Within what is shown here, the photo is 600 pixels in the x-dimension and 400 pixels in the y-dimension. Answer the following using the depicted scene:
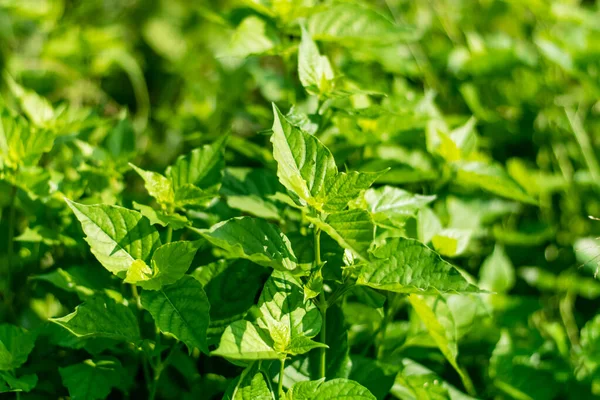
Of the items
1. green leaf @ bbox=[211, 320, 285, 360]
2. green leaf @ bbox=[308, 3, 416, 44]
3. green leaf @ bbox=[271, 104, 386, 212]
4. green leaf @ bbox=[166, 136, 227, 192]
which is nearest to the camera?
green leaf @ bbox=[211, 320, 285, 360]

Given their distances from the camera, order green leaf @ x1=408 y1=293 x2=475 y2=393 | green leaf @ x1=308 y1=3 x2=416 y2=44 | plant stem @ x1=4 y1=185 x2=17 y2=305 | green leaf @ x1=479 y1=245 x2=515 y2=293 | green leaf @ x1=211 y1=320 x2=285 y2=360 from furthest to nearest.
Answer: green leaf @ x1=479 y1=245 x2=515 y2=293 → green leaf @ x1=308 y1=3 x2=416 y2=44 → plant stem @ x1=4 y1=185 x2=17 y2=305 → green leaf @ x1=408 y1=293 x2=475 y2=393 → green leaf @ x1=211 y1=320 x2=285 y2=360

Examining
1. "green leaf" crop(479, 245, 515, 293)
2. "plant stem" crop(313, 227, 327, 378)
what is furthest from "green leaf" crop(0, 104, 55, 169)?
"green leaf" crop(479, 245, 515, 293)

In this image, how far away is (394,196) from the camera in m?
1.28

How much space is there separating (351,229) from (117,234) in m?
0.40

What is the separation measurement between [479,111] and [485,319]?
0.75 metres

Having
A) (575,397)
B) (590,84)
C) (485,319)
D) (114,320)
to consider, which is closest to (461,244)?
(485,319)

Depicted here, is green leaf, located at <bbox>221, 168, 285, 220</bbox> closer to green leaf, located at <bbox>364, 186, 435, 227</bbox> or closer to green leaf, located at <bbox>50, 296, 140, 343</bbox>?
green leaf, located at <bbox>364, 186, 435, 227</bbox>

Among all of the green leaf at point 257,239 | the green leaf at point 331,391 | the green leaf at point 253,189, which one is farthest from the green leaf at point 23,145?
the green leaf at point 331,391

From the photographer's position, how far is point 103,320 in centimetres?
108

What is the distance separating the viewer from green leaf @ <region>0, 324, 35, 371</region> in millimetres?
1117

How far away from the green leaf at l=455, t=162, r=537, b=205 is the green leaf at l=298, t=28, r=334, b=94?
440 mm

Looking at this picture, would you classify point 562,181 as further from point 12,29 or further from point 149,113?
point 12,29

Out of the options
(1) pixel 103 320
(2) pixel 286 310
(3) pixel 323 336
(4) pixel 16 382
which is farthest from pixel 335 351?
(4) pixel 16 382

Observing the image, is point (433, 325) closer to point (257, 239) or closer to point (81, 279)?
point (257, 239)
